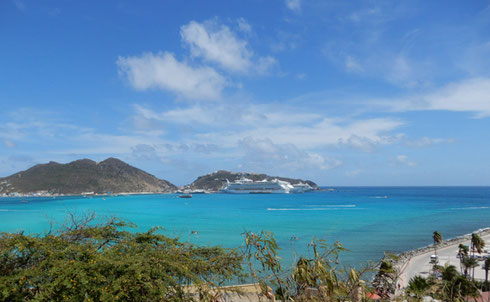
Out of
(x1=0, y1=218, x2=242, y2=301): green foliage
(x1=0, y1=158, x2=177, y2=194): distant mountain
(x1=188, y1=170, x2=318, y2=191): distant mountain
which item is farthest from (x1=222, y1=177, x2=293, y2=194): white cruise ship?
(x1=0, y1=218, x2=242, y2=301): green foliage

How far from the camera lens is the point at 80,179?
13075 centimetres

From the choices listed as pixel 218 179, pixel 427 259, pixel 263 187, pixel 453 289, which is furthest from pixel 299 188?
pixel 453 289

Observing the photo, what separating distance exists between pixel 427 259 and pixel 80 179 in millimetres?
132597

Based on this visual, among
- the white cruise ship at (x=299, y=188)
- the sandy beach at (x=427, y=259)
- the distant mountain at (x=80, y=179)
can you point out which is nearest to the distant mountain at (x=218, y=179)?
the distant mountain at (x=80, y=179)

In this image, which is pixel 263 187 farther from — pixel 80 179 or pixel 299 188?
pixel 80 179

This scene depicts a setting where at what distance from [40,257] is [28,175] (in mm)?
156370

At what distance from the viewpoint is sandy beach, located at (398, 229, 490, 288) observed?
1889cm

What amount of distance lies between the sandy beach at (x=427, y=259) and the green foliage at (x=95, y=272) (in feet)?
43.2

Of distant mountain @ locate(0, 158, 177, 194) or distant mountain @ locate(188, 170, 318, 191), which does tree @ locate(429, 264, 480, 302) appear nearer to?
distant mountain @ locate(0, 158, 177, 194)

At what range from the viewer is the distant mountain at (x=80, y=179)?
12525 cm

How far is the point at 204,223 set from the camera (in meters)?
41.0

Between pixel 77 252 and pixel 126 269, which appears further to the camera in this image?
pixel 77 252

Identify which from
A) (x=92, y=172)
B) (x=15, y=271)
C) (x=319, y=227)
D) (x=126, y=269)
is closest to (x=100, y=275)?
(x=126, y=269)

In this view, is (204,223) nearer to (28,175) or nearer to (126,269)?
(126,269)
